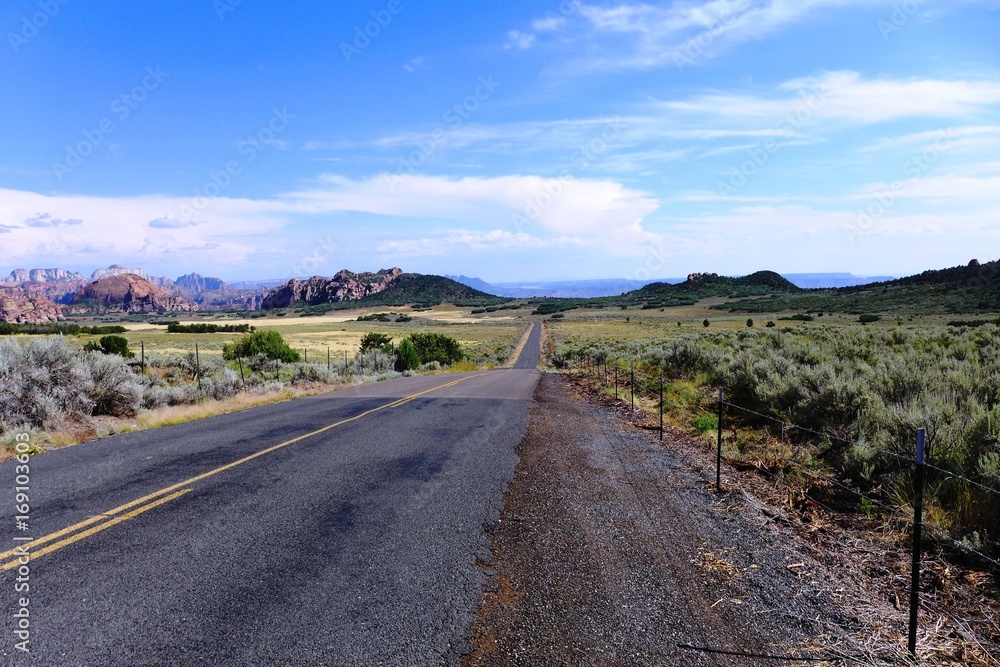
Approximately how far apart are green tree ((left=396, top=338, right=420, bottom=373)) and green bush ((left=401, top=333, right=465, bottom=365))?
3.43 metres

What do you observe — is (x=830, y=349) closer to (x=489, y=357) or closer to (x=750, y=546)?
(x=750, y=546)

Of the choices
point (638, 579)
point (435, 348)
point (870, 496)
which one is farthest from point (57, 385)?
point (435, 348)

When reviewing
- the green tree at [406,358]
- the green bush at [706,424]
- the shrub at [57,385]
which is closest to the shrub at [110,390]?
the shrub at [57,385]

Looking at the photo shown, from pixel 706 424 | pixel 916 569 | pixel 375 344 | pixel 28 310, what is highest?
pixel 28 310

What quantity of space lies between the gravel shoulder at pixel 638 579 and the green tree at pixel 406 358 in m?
29.5

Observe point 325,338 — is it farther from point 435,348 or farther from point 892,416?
point 892,416

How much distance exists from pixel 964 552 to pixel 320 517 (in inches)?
269

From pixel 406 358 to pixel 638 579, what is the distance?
33327mm

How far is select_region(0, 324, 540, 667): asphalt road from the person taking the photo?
3.67 meters

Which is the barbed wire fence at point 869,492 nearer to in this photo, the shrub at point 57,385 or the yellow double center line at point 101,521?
the yellow double center line at point 101,521

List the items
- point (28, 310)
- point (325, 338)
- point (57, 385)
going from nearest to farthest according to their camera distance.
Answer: point (57, 385) → point (325, 338) → point (28, 310)

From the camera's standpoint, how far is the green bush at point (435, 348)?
43.3 m

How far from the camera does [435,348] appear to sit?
4469 cm

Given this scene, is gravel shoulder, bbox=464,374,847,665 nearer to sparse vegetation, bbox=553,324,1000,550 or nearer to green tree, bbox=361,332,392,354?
sparse vegetation, bbox=553,324,1000,550
